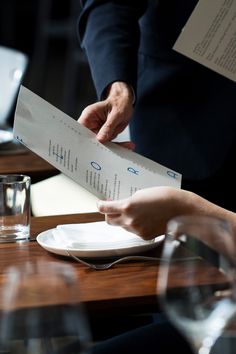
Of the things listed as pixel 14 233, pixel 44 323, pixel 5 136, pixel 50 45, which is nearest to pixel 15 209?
pixel 14 233

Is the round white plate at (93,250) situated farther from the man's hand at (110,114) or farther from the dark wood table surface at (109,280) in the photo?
the man's hand at (110,114)

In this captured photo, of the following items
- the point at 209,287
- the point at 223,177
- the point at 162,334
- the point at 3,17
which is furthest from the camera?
the point at 3,17

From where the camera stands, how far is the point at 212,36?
188cm

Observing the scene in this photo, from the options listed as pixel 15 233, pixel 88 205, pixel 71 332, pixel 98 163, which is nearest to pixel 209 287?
pixel 71 332

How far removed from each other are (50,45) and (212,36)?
765cm

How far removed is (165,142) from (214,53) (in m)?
0.50

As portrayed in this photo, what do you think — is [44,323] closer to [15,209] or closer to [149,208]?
[149,208]

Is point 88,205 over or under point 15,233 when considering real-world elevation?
under

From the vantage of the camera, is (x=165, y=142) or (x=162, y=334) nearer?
(x=162, y=334)

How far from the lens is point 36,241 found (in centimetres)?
164

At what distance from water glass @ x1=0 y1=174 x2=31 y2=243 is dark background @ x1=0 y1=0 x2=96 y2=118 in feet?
18.4

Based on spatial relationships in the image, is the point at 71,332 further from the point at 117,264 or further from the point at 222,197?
the point at 222,197

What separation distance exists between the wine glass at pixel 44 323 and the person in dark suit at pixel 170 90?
4.24 feet

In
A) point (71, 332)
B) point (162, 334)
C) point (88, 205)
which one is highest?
point (71, 332)
